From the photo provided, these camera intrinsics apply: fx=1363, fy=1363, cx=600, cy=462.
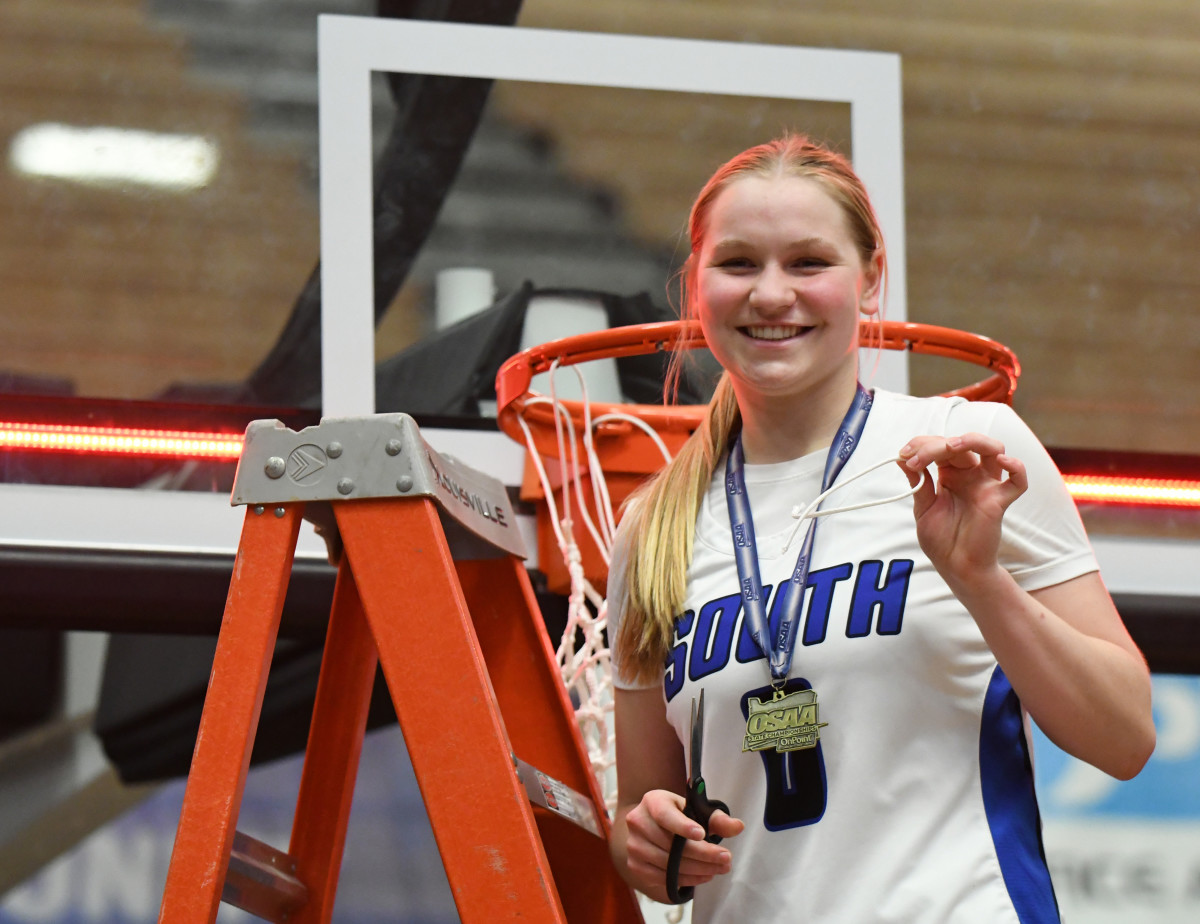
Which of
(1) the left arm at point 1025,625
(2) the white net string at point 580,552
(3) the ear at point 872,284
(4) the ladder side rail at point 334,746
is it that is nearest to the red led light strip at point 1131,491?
(2) the white net string at point 580,552

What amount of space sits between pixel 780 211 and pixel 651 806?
1.89ft

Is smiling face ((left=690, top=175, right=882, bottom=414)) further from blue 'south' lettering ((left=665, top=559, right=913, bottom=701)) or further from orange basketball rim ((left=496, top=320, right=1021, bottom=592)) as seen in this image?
orange basketball rim ((left=496, top=320, right=1021, bottom=592))

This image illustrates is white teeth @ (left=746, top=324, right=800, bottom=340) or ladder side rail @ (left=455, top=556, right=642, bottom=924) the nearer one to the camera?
white teeth @ (left=746, top=324, right=800, bottom=340)

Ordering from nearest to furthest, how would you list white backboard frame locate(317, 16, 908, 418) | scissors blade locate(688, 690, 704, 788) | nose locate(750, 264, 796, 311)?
1. scissors blade locate(688, 690, 704, 788)
2. nose locate(750, 264, 796, 311)
3. white backboard frame locate(317, 16, 908, 418)

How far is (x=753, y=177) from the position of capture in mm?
1376

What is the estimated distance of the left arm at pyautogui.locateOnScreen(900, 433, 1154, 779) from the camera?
106cm

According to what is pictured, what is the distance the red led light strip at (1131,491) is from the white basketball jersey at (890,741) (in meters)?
1.53

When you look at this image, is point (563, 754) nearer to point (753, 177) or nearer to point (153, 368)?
point (753, 177)

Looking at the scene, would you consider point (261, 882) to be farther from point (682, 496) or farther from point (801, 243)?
point (801, 243)

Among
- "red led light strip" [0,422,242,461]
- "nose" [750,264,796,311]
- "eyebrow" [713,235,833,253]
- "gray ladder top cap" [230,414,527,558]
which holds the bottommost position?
"gray ladder top cap" [230,414,527,558]

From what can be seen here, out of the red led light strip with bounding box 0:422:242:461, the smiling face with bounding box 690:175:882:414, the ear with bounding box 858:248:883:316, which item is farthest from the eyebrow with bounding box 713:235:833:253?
the red led light strip with bounding box 0:422:242:461

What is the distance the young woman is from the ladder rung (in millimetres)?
324

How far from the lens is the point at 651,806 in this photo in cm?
119

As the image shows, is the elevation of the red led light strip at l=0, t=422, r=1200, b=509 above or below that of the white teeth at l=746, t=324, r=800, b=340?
above
